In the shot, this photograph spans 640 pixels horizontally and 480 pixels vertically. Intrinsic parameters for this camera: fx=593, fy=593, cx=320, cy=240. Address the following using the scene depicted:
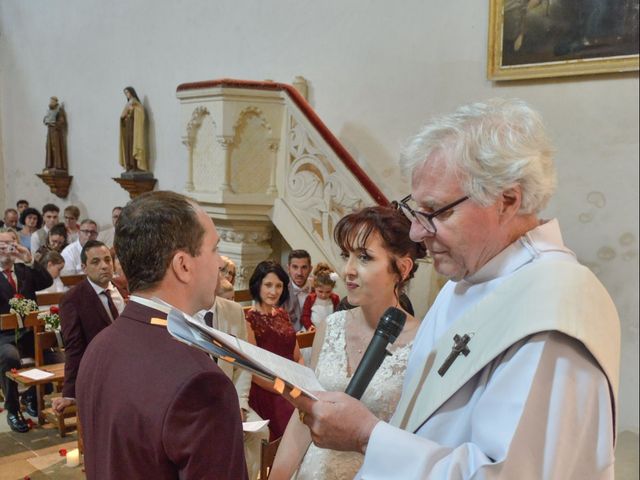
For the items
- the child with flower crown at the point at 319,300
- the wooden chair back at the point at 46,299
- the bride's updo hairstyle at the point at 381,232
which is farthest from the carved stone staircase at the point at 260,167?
the bride's updo hairstyle at the point at 381,232

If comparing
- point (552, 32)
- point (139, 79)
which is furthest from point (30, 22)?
point (552, 32)

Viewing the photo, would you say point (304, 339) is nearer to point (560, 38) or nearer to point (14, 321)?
point (14, 321)

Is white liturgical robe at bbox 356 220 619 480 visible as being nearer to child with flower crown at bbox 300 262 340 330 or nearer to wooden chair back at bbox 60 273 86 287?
child with flower crown at bbox 300 262 340 330

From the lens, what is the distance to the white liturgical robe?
1.10 metres

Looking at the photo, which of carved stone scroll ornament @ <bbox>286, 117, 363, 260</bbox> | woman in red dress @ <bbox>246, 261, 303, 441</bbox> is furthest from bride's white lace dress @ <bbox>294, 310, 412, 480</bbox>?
carved stone scroll ornament @ <bbox>286, 117, 363, 260</bbox>

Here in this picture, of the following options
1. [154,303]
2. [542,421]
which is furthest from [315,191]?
[542,421]

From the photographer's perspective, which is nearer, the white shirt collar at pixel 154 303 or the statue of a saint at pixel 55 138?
the white shirt collar at pixel 154 303

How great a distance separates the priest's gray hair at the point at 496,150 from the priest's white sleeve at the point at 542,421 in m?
0.32

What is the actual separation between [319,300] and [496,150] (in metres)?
3.96

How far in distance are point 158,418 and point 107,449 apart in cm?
19

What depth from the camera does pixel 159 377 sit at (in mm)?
1278

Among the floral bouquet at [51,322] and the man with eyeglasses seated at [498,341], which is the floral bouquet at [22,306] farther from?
the man with eyeglasses seated at [498,341]

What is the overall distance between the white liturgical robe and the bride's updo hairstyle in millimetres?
1004

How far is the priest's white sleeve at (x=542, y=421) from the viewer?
110 cm
